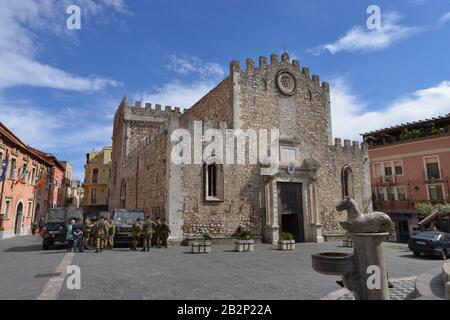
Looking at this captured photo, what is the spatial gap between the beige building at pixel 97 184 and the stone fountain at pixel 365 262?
45.4m

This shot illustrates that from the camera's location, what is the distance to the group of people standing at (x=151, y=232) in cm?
1433

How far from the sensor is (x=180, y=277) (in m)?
8.02

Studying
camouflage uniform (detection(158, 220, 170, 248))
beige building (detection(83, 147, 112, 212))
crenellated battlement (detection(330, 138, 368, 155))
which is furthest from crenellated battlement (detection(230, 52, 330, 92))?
beige building (detection(83, 147, 112, 212))

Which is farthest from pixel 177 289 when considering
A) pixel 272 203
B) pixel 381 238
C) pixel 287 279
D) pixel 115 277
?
pixel 272 203

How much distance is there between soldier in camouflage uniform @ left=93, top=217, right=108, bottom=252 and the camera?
13.5 metres

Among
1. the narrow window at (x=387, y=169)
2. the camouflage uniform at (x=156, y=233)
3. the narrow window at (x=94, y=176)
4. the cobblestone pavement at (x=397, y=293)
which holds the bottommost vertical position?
the cobblestone pavement at (x=397, y=293)

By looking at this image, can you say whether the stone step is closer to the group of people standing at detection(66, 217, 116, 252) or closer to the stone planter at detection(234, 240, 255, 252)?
the stone planter at detection(234, 240, 255, 252)

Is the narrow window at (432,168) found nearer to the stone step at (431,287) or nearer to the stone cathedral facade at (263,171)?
the stone cathedral facade at (263,171)

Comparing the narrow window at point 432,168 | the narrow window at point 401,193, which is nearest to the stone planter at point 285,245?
the narrow window at point 432,168

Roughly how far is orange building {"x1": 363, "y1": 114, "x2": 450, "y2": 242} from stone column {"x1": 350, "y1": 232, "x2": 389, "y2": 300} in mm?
24663

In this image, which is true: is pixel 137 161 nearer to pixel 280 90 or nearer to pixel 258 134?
pixel 258 134

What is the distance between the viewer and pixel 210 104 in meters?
21.2

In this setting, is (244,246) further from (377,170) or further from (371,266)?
(377,170)

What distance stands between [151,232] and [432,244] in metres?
12.8
